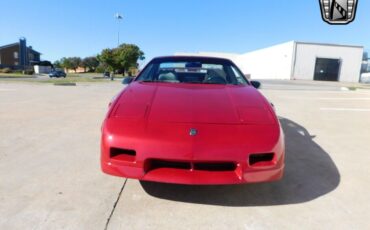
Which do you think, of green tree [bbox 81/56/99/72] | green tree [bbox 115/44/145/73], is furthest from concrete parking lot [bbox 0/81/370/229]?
green tree [bbox 81/56/99/72]

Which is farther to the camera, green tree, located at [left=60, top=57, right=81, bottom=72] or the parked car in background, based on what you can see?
green tree, located at [left=60, top=57, right=81, bottom=72]

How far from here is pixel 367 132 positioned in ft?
16.6

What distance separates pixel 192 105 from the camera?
238cm

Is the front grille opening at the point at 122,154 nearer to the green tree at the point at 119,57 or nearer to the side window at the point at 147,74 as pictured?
the side window at the point at 147,74

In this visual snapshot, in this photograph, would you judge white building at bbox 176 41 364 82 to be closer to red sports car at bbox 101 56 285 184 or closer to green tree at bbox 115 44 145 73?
green tree at bbox 115 44 145 73

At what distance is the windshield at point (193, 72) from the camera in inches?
127

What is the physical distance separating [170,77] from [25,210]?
1.96 m

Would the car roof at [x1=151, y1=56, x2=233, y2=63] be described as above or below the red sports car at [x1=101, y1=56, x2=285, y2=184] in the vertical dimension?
above

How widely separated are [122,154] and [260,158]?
3.43 ft

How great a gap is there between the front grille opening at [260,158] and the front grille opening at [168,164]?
47cm

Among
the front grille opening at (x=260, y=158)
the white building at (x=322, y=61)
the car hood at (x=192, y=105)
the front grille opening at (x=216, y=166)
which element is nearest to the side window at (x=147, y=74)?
the car hood at (x=192, y=105)

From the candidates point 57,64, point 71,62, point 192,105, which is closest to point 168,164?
point 192,105

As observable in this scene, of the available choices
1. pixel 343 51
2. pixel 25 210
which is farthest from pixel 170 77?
pixel 343 51

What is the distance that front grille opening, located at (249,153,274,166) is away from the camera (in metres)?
2.02
